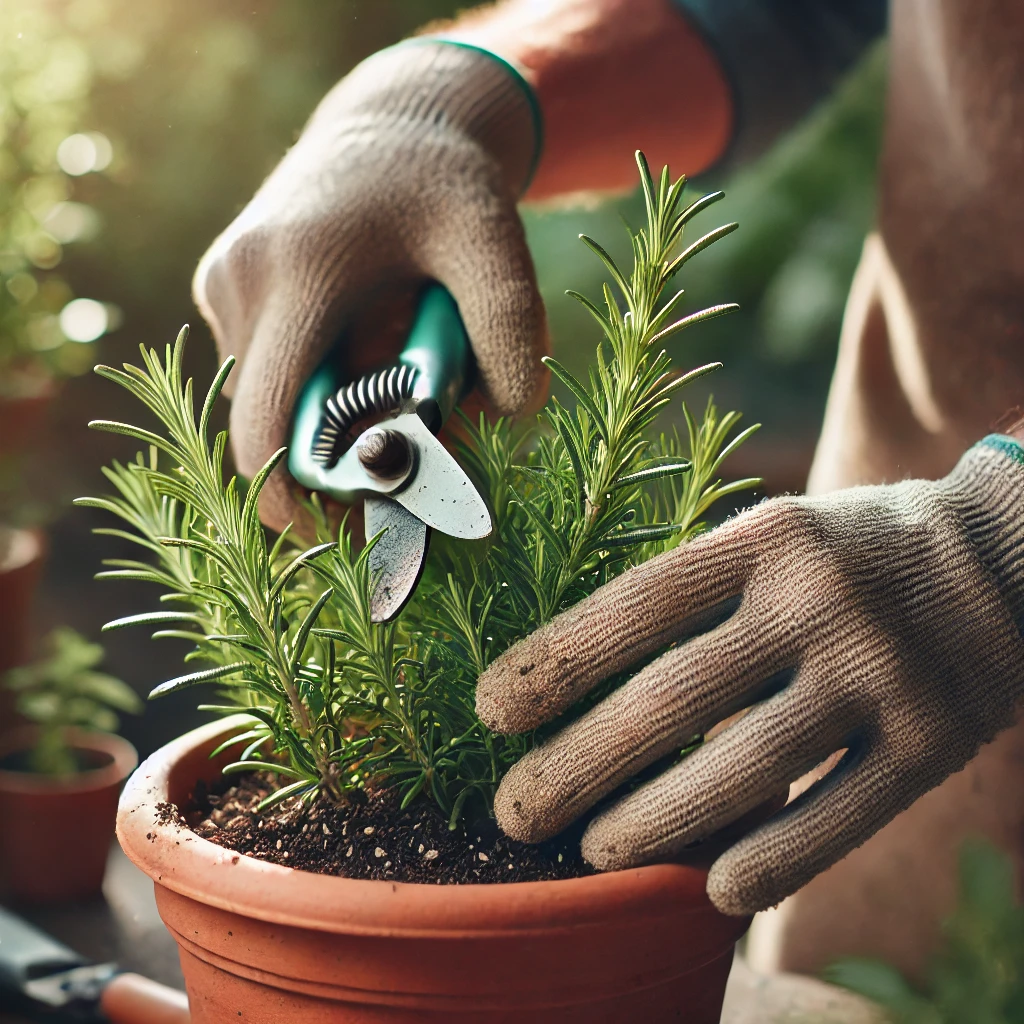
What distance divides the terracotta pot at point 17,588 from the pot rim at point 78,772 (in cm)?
7

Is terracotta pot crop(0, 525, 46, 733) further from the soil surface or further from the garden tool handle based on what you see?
the soil surface

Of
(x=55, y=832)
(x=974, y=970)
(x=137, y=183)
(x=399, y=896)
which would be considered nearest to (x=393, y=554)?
(x=399, y=896)

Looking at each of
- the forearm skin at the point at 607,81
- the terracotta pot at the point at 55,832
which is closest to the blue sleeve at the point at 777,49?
the forearm skin at the point at 607,81

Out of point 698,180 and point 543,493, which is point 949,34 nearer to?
point 698,180

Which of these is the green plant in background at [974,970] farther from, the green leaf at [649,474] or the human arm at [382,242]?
the human arm at [382,242]

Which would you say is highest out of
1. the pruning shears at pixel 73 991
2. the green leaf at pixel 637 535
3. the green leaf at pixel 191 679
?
the green leaf at pixel 637 535

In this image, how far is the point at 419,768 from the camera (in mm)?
490

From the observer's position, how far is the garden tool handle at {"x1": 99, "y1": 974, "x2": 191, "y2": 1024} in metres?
0.68

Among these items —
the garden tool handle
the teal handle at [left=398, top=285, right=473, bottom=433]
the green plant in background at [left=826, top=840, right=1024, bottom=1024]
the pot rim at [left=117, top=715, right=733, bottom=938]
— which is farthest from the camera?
the garden tool handle

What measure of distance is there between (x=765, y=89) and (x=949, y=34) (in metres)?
0.17

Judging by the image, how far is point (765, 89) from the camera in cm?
94

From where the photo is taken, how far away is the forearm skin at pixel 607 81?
32.7 inches

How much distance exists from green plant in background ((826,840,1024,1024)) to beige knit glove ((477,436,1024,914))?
13 cm

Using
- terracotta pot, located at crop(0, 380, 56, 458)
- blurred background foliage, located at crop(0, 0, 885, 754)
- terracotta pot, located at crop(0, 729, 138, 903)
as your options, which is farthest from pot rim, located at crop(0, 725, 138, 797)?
terracotta pot, located at crop(0, 380, 56, 458)
